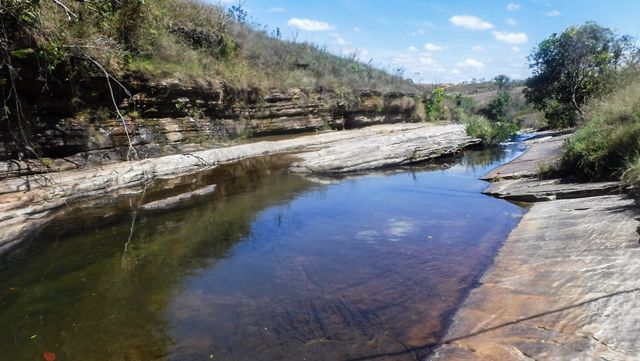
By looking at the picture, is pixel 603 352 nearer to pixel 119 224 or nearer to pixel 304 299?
pixel 304 299

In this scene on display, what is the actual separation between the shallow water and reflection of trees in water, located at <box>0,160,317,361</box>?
0.02 m

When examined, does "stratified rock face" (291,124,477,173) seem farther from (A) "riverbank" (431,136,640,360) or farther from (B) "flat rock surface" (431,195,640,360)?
(B) "flat rock surface" (431,195,640,360)

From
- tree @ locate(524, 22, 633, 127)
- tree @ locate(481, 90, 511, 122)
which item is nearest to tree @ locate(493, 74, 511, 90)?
tree @ locate(481, 90, 511, 122)

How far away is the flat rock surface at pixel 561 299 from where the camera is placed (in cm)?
323

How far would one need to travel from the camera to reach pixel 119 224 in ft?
24.1

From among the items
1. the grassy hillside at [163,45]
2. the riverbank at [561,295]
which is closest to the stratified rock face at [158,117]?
the grassy hillside at [163,45]

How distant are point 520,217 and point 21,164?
30.1 feet

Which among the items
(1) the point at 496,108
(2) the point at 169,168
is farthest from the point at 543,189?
(1) the point at 496,108

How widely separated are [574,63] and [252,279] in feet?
89.6

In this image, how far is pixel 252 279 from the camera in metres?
5.19

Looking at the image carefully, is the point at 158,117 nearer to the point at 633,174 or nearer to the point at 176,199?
the point at 176,199

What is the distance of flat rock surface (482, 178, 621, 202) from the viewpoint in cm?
729

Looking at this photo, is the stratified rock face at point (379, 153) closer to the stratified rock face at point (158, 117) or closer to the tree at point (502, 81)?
the stratified rock face at point (158, 117)

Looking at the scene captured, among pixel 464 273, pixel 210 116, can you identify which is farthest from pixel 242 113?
pixel 464 273
